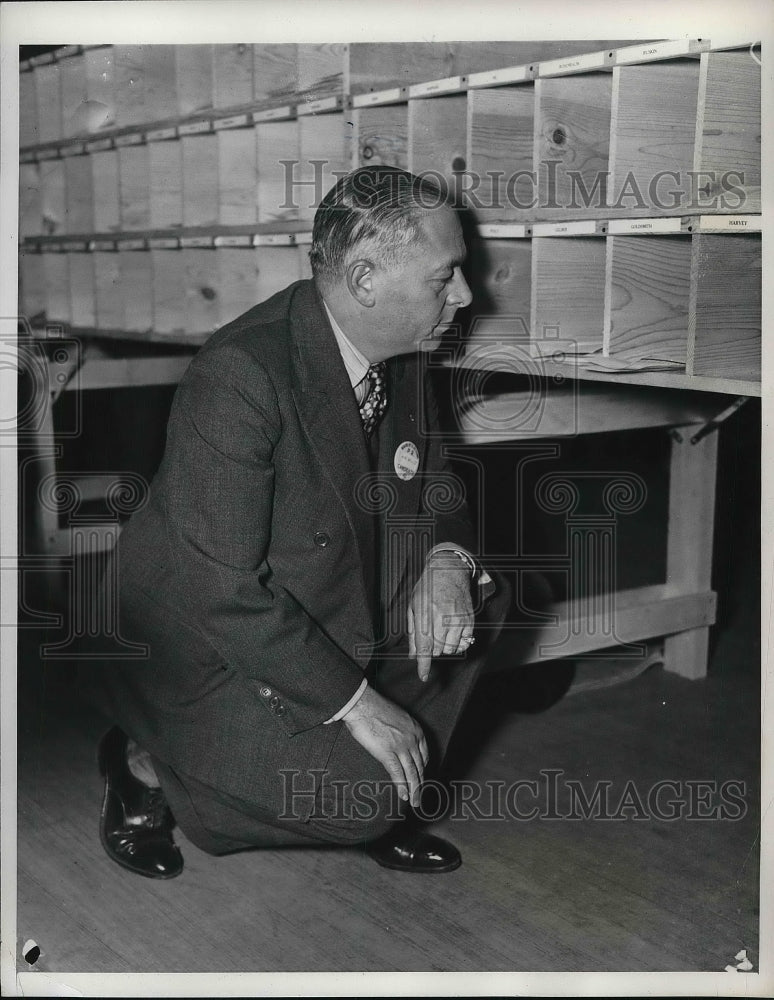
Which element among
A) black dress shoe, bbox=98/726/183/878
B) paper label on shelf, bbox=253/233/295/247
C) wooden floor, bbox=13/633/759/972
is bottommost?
wooden floor, bbox=13/633/759/972

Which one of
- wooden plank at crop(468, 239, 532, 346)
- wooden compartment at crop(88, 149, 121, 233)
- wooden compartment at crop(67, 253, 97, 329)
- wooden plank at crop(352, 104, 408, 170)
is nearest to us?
wooden plank at crop(468, 239, 532, 346)

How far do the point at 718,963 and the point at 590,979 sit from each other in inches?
9.7

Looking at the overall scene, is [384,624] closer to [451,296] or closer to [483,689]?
[451,296]

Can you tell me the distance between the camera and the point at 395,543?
6.68ft

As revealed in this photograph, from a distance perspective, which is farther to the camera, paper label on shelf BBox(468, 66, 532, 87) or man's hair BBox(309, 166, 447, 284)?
paper label on shelf BBox(468, 66, 532, 87)

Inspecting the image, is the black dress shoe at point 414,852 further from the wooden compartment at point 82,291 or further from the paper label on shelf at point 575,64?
the wooden compartment at point 82,291

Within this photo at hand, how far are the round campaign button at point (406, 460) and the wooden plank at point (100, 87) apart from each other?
1546 mm

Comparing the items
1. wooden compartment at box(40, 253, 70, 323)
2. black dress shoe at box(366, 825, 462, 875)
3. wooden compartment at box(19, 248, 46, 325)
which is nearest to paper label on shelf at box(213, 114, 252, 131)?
wooden compartment at box(40, 253, 70, 323)

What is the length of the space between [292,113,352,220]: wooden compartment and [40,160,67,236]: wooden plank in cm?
121

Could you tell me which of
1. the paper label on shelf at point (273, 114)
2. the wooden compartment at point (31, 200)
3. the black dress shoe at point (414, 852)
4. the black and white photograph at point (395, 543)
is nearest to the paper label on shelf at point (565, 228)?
the black and white photograph at point (395, 543)

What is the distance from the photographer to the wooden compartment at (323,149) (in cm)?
237

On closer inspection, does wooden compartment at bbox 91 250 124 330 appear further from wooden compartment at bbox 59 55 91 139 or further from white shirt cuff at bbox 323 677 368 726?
white shirt cuff at bbox 323 677 368 726

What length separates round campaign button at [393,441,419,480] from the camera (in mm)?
2039

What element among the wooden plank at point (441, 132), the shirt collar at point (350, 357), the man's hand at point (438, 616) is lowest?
the man's hand at point (438, 616)
